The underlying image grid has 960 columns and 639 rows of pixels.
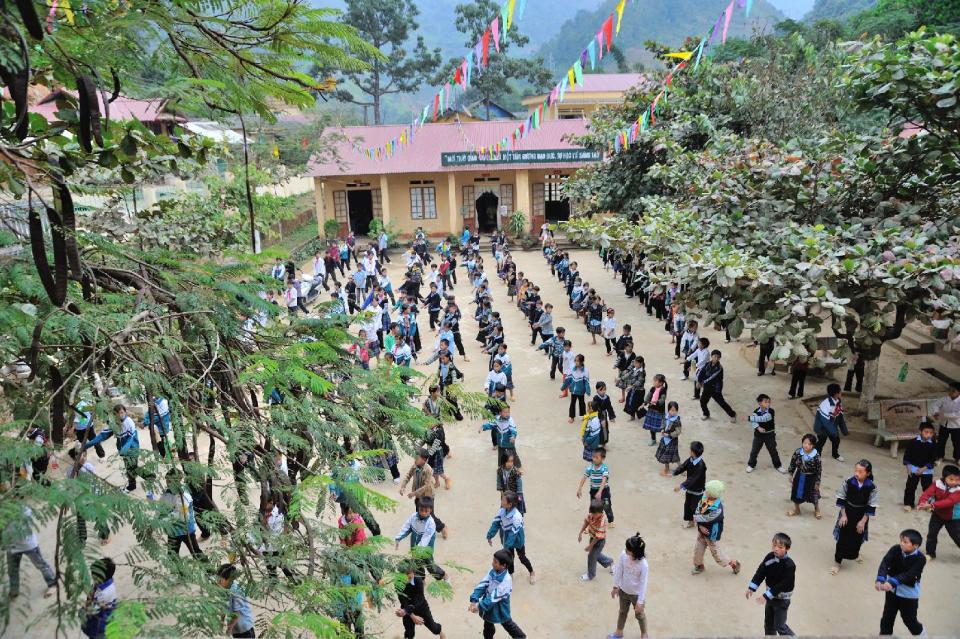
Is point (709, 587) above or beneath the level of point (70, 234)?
beneath

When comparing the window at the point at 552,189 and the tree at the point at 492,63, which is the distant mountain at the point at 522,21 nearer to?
the tree at the point at 492,63

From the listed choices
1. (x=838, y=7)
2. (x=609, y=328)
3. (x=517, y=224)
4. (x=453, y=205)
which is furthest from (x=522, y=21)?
(x=609, y=328)

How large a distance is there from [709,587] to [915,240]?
4.50m

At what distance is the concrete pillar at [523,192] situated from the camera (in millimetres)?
26406

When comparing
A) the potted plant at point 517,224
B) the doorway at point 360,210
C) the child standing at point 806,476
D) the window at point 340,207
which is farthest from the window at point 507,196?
the child standing at point 806,476

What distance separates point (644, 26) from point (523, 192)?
75.9m

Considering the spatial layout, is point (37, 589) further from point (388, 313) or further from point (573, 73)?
point (573, 73)

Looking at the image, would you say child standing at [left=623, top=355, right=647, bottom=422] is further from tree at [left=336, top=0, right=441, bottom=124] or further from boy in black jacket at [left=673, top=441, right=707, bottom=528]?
tree at [left=336, top=0, right=441, bottom=124]

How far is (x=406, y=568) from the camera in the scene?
4.06m

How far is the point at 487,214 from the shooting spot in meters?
28.6

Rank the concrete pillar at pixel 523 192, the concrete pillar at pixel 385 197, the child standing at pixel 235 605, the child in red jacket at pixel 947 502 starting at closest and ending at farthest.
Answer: the child standing at pixel 235 605 → the child in red jacket at pixel 947 502 → the concrete pillar at pixel 385 197 → the concrete pillar at pixel 523 192

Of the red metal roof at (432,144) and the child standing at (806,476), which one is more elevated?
the red metal roof at (432,144)

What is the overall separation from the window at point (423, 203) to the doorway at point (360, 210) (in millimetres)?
1886

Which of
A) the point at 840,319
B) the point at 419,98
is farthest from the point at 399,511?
the point at 419,98
